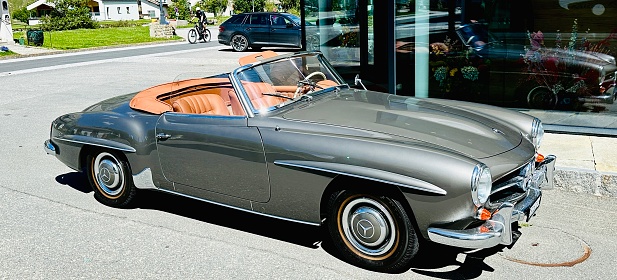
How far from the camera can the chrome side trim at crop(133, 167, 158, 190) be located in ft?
17.1

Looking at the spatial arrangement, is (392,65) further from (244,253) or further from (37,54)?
(37,54)

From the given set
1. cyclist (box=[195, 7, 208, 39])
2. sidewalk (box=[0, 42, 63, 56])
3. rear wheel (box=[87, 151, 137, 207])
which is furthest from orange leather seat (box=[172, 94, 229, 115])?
cyclist (box=[195, 7, 208, 39])

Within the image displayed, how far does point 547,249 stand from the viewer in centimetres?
456

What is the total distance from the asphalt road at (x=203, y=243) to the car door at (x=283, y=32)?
49.9ft

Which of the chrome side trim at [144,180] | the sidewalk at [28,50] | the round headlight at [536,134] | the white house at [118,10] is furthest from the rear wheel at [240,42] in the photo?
the white house at [118,10]

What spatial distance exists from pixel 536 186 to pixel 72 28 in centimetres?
4021

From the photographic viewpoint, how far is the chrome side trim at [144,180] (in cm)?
523

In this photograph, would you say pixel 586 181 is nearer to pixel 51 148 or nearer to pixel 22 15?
pixel 51 148

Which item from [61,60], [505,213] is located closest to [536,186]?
[505,213]

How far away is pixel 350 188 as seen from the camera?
13.7 ft

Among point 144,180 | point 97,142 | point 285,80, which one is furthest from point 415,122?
point 97,142

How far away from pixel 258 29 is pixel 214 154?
1805cm

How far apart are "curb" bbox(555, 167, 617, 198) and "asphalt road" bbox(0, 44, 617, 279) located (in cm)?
12

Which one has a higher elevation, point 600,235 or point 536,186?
point 536,186
